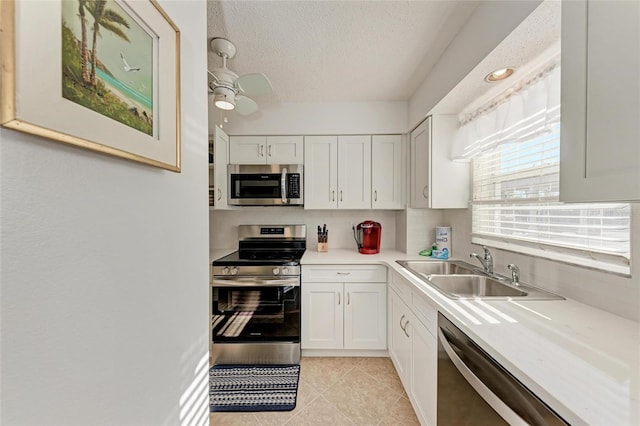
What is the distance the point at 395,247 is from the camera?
10.2ft

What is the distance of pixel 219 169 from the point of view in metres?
2.60

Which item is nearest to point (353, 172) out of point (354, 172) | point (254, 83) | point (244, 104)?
point (354, 172)

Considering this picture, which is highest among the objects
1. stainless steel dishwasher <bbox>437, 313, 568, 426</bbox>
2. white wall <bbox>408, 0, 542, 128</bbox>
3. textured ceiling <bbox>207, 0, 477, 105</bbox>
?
textured ceiling <bbox>207, 0, 477, 105</bbox>

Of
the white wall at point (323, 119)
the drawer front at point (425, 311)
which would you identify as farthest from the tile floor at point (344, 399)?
the white wall at point (323, 119)

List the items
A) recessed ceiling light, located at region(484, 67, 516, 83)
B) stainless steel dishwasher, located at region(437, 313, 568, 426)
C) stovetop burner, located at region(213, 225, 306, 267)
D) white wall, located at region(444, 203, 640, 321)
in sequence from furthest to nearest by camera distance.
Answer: stovetop burner, located at region(213, 225, 306, 267), recessed ceiling light, located at region(484, 67, 516, 83), white wall, located at region(444, 203, 640, 321), stainless steel dishwasher, located at region(437, 313, 568, 426)

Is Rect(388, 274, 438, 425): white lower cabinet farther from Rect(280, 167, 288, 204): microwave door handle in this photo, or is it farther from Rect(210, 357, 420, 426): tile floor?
Rect(280, 167, 288, 204): microwave door handle

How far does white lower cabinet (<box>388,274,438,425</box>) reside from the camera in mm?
1444

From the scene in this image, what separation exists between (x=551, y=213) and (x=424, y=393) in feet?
4.10

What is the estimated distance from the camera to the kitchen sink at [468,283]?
143 cm

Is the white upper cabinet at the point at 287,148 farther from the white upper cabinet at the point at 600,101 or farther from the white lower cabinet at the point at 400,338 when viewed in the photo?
the white upper cabinet at the point at 600,101

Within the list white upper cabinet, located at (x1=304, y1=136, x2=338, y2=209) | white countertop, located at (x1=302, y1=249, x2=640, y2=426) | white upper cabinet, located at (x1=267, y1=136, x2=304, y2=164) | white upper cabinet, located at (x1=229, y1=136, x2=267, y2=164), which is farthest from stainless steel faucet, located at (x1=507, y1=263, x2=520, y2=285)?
white upper cabinet, located at (x1=229, y1=136, x2=267, y2=164)

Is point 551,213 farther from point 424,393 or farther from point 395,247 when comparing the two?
point 395,247

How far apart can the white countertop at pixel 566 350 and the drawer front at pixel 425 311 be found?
106 mm

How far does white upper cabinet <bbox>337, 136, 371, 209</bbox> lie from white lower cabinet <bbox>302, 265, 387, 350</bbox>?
0.74 metres
